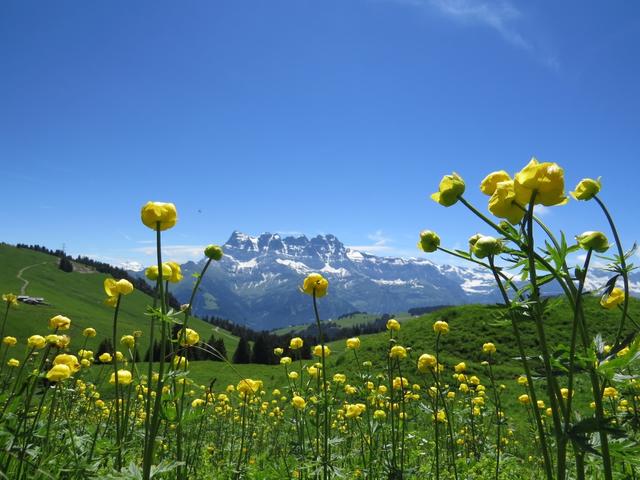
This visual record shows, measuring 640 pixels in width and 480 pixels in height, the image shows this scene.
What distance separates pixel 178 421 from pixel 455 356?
2180 cm

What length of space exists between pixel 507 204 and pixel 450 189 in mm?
377

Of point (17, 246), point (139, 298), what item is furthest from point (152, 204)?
point (17, 246)

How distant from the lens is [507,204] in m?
1.96

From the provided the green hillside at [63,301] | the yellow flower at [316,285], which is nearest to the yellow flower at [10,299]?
the yellow flower at [316,285]

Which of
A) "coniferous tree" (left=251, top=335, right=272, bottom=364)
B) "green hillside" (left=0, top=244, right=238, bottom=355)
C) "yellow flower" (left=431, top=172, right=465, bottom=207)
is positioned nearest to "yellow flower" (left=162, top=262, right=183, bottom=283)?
"yellow flower" (left=431, top=172, right=465, bottom=207)

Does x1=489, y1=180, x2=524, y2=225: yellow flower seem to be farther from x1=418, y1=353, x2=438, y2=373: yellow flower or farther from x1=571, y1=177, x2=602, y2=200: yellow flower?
x1=418, y1=353, x2=438, y2=373: yellow flower

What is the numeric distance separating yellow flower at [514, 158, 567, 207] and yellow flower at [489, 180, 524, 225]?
0.03 m

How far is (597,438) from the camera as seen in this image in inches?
88.0

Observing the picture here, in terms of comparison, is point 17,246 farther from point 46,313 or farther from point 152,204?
point 152,204

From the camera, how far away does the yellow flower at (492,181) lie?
2225 millimetres

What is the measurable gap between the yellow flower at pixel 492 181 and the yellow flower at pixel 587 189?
395 mm

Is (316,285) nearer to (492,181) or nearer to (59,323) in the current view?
(492,181)

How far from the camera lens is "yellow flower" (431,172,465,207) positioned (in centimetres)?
229

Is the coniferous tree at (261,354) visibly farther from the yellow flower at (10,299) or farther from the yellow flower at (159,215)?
the yellow flower at (159,215)
